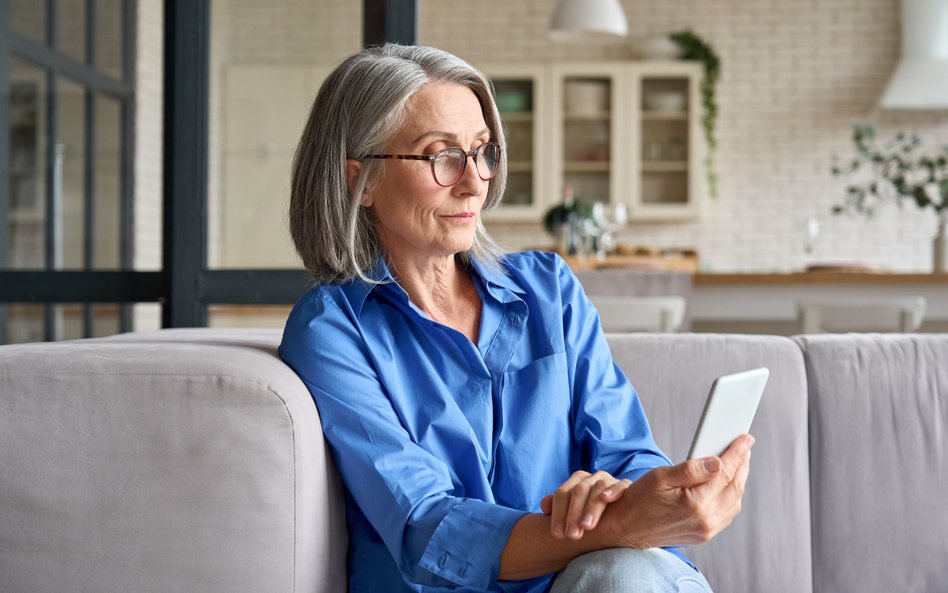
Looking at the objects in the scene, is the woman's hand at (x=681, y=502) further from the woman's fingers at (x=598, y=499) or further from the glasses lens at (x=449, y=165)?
the glasses lens at (x=449, y=165)

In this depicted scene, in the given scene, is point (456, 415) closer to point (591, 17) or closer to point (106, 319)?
point (106, 319)

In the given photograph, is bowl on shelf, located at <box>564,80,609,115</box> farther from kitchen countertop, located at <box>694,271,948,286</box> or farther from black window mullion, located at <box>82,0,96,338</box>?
black window mullion, located at <box>82,0,96,338</box>

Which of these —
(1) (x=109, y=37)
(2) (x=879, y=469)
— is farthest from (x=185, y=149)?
(1) (x=109, y=37)

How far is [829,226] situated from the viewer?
7.56m

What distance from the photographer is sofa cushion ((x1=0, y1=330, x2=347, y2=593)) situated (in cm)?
120

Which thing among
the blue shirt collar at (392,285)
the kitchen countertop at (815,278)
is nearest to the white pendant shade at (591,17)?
the kitchen countertop at (815,278)

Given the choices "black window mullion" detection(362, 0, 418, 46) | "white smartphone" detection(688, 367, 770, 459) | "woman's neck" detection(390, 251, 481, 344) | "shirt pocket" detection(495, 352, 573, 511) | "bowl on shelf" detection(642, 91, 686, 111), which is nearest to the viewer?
"white smartphone" detection(688, 367, 770, 459)

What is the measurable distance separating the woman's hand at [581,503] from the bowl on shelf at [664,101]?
6.53 meters

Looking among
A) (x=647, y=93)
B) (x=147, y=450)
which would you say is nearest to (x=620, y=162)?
(x=647, y=93)

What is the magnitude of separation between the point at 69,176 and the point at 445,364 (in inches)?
145

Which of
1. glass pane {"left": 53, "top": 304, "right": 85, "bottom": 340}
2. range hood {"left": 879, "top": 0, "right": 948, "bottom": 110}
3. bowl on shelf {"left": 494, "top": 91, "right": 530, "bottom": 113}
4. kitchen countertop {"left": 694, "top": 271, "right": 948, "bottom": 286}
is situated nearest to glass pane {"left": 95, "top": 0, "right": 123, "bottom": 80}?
glass pane {"left": 53, "top": 304, "right": 85, "bottom": 340}

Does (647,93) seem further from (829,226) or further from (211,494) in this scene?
(211,494)

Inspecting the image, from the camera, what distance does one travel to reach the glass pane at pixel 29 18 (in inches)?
145

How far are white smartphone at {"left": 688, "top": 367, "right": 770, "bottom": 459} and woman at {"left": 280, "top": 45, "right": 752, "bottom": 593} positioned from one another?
1.0 inches
